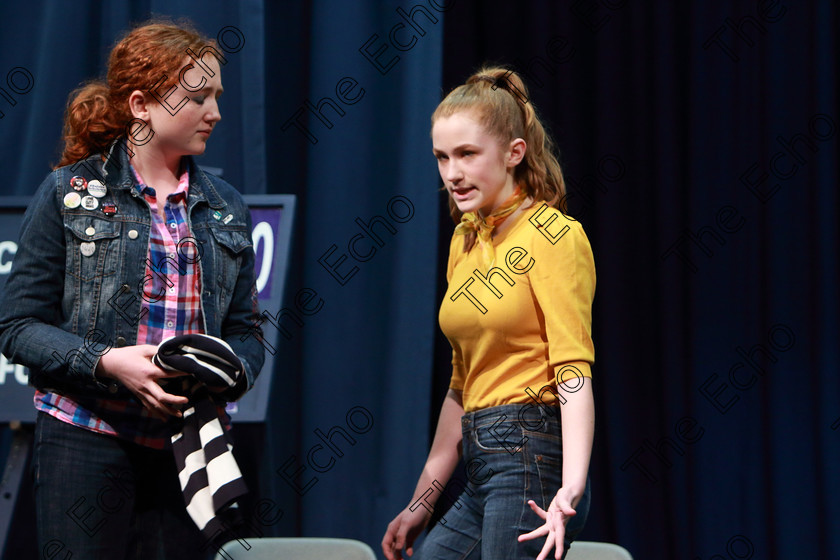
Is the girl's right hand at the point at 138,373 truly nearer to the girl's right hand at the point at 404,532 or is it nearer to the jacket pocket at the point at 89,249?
the jacket pocket at the point at 89,249

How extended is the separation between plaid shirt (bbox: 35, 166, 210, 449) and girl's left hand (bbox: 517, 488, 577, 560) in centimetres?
52

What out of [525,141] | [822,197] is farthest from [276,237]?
[822,197]

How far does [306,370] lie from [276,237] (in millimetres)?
484

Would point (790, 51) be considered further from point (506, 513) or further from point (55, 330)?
point (55, 330)

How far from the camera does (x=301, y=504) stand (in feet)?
7.93

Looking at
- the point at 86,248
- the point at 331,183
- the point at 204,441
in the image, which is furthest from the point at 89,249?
the point at 331,183

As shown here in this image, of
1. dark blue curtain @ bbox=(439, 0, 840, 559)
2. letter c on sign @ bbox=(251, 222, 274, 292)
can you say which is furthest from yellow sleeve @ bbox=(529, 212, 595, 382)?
dark blue curtain @ bbox=(439, 0, 840, 559)

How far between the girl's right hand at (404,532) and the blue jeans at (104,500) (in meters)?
0.29

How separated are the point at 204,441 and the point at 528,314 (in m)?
0.50

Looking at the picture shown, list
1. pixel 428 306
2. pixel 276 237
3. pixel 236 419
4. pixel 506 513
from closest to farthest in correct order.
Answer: pixel 506 513
pixel 236 419
pixel 276 237
pixel 428 306

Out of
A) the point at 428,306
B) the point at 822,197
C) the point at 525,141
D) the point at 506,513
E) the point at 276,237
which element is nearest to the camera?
the point at 506,513

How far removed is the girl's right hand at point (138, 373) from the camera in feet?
4.24

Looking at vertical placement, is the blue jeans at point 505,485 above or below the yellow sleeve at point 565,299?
below

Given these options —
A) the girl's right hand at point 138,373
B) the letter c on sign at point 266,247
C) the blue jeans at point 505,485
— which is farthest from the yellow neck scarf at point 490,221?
the letter c on sign at point 266,247
